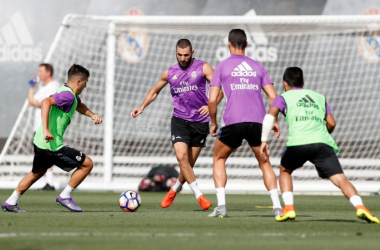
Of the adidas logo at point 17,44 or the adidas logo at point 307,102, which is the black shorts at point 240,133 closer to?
the adidas logo at point 307,102

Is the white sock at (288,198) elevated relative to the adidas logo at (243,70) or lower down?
lower down

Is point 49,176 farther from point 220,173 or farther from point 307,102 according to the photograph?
point 307,102

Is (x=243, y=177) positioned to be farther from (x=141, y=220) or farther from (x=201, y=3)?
(x=141, y=220)

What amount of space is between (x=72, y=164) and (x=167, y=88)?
8.16 meters

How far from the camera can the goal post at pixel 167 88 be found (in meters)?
16.0

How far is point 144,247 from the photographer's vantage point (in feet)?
17.5

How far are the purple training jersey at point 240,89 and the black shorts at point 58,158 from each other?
1730 mm

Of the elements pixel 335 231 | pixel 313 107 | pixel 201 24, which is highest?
pixel 201 24

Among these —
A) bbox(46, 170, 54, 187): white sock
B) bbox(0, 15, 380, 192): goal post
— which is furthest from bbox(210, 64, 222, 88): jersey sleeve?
bbox(0, 15, 380, 192): goal post

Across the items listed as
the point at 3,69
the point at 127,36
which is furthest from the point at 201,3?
the point at 3,69

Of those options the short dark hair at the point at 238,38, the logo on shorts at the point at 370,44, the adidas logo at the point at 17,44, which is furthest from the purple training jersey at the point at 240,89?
the adidas logo at the point at 17,44

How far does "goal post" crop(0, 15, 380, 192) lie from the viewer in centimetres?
1605

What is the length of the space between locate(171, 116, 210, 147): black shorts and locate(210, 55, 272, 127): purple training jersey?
141 cm

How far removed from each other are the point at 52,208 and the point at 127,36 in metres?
7.72
